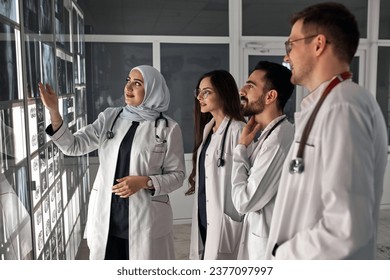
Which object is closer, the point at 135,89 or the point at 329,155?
the point at 329,155

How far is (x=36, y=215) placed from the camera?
5.47 ft

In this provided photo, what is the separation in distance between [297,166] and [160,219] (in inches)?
41.6

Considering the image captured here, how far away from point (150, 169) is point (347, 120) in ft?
3.67

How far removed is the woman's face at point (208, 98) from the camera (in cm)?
192

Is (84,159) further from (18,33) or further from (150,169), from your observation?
(18,33)

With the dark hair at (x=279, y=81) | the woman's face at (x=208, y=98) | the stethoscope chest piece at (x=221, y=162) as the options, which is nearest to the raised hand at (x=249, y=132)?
the dark hair at (x=279, y=81)

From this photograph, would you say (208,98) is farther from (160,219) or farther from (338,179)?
(338,179)

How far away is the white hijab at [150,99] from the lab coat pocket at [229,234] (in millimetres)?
631

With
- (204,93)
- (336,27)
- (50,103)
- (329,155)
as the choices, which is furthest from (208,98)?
(329,155)

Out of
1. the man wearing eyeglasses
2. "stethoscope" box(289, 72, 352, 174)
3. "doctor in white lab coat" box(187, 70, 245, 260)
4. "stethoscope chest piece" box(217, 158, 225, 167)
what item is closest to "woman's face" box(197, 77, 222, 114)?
"doctor in white lab coat" box(187, 70, 245, 260)

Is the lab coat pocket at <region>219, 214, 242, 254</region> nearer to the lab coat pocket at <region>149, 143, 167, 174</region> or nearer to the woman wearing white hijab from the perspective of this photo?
the woman wearing white hijab

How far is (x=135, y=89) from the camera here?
1783 mm

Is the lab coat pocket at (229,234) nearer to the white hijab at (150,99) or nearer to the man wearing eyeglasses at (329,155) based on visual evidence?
the white hijab at (150,99)

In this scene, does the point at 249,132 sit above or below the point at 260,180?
above
